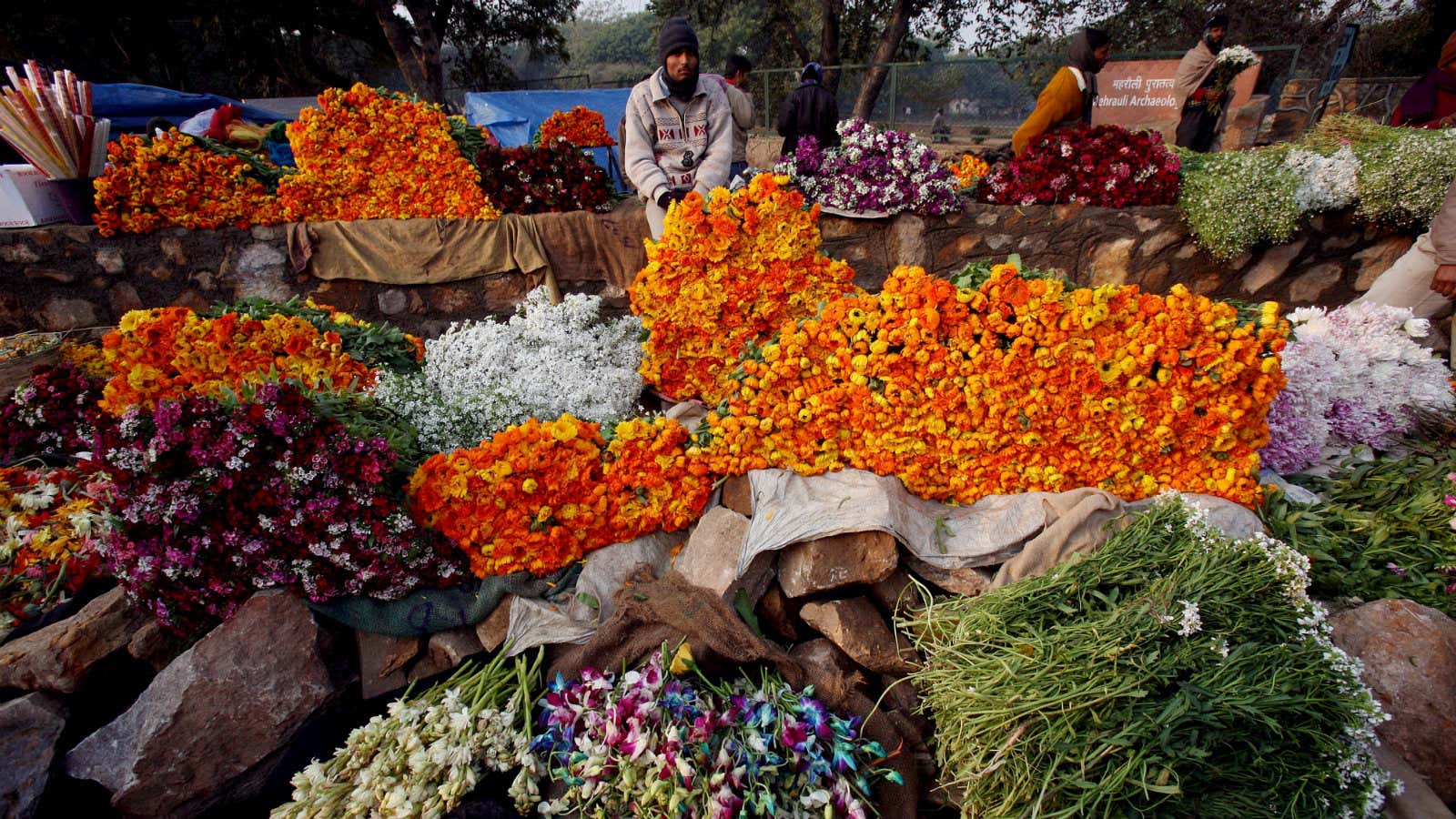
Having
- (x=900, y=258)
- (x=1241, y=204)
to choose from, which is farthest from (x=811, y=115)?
(x=1241, y=204)

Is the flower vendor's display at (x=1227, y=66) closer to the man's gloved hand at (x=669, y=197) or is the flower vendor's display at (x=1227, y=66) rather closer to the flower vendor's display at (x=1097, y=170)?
the flower vendor's display at (x=1097, y=170)

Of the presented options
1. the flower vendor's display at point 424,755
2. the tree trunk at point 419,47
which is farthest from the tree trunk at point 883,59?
the flower vendor's display at point 424,755

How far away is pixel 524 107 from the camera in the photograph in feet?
38.8

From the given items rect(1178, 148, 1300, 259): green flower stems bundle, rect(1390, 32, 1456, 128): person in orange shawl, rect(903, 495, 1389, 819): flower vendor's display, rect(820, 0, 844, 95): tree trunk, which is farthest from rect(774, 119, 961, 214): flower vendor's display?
rect(820, 0, 844, 95): tree trunk

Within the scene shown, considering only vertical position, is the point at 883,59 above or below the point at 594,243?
above

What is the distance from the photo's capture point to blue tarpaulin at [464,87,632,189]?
11.3 m

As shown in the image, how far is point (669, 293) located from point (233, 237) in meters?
3.98

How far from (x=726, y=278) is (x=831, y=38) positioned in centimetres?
1378

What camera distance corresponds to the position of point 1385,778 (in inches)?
64.2

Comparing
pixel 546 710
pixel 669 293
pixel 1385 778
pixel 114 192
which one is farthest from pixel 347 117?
pixel 1385 778

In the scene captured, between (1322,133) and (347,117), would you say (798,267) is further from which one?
(1322,133)

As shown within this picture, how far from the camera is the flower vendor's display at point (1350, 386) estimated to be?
2.71 meters

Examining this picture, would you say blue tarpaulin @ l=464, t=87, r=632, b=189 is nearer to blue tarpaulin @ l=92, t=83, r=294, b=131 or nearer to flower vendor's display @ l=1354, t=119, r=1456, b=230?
blue tarpaulin @ l=92, t=83, r=294, b=131

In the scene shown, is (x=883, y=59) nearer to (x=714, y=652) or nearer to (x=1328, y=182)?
(x=1328, y=182)
